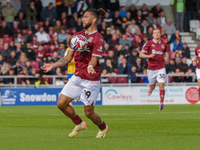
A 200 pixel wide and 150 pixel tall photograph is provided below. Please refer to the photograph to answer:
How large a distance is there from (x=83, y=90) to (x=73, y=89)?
0.17 m

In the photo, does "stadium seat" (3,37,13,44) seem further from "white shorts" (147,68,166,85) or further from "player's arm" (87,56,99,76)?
"player's arm" (87,56,99,76)

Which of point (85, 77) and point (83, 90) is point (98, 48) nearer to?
point (85, 77)

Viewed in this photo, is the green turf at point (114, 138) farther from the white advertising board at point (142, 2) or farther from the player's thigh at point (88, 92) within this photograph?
the white advertising board at point (142, 2)

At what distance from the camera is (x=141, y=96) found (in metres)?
19.7

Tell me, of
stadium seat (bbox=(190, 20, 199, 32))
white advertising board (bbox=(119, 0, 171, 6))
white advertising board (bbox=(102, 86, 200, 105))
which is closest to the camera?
white advertising board (bbox=(102, 86, 200, 105))

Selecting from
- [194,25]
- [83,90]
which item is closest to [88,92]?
[83,90]

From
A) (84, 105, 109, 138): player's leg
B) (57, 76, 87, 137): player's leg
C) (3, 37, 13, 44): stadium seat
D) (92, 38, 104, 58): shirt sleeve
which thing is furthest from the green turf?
(3, 37, 13, 44): stadium seat

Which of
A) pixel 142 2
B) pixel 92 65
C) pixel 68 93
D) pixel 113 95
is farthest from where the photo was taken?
pixel 142 2

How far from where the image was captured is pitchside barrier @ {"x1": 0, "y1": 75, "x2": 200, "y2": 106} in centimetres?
1930

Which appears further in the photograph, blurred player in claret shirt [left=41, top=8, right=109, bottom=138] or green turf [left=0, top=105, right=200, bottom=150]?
blurred player in claret shirt [left=41, top=8, right=109, bottom=138]

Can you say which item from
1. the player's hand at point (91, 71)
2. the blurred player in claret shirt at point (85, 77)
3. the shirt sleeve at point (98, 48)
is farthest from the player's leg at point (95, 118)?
the shirt sleeve at point (98, 48)

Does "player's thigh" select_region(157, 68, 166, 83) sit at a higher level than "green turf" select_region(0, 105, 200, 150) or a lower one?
higher

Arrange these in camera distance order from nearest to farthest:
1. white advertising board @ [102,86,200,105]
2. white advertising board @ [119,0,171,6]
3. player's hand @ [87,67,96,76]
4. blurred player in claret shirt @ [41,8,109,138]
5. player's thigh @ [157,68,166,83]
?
player's hand @ [87,67,96,76]
blurred player in claret shirt @ [41,8,109,138]
player's thigh @ [157,68,166,83]
white advertising board @ [102,86,200,105]
white advertising board @ [119,0,171,6]

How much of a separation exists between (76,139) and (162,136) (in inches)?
A: 61.8
